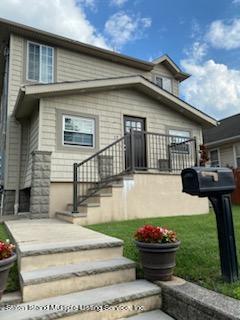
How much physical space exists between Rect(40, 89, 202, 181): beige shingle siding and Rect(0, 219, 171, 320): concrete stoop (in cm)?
437

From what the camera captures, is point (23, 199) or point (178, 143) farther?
point (178, 143)

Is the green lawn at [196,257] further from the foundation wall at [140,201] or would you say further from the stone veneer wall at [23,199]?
the stone veneer wall at [23,199]

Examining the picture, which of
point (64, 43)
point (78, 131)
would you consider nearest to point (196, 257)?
point (78, 131)

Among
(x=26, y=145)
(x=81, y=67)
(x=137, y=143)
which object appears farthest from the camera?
(x=81, y=67)

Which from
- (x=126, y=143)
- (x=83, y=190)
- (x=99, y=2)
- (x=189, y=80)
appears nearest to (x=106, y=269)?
(x=83, y=190)

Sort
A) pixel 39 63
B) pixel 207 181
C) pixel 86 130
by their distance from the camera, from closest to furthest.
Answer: pixel 207 181, pixel 86 130, pixel 39 63

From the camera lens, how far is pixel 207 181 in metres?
2.78

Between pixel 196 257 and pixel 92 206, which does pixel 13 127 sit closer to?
pixel 92 206

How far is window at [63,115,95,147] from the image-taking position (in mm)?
7977

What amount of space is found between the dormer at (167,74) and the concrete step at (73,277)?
444 inches

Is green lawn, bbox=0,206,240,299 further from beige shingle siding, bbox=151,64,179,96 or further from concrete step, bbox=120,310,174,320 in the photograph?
beige shingle siding, bbox=151,64,179,96

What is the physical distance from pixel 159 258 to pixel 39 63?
9117mm

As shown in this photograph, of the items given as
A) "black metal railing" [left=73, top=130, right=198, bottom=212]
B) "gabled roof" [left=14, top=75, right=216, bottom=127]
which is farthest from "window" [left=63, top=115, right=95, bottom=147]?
"gabled roof" [left=14, top=75, right=216, bottom=127]

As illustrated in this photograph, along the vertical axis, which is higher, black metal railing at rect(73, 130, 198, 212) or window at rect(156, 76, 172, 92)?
window at rect(156, 76, 172, 92)
